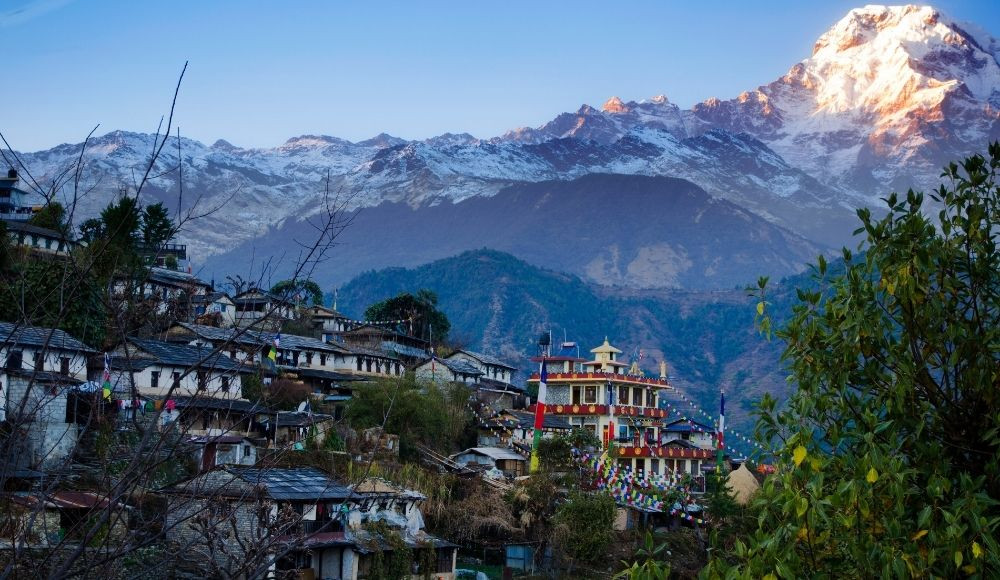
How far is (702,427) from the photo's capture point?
7744 centimetres

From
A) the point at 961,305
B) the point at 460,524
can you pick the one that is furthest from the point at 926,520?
the point at 460,524

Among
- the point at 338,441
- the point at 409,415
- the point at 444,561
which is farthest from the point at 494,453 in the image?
the point at 444,561

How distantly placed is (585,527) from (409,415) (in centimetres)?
1123

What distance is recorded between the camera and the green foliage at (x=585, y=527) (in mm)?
42781

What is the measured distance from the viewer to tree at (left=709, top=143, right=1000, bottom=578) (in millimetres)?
9117

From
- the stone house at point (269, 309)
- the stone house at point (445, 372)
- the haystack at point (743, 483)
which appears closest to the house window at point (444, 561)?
the haystack at point (743, 483)

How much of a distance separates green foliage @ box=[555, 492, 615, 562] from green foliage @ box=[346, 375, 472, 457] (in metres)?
8.80

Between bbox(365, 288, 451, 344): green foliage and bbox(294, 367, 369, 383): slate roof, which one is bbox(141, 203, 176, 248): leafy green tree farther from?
bbox(365, 288, 451, 344): green foliage

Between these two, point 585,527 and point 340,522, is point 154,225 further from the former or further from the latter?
point 340,522

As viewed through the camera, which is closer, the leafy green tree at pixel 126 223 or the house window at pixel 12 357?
the leafy green tree at pixel 126 223

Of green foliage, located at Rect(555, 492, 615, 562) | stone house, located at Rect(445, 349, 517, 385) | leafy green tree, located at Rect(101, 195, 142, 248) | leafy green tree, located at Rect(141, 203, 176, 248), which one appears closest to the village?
stone house, located at Rect(445, 349, 517, 385)

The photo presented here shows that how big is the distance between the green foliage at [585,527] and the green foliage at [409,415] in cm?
880

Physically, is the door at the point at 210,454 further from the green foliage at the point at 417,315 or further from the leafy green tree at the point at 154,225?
the green foliage at the point at 417,315

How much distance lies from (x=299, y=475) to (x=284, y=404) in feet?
55.9
